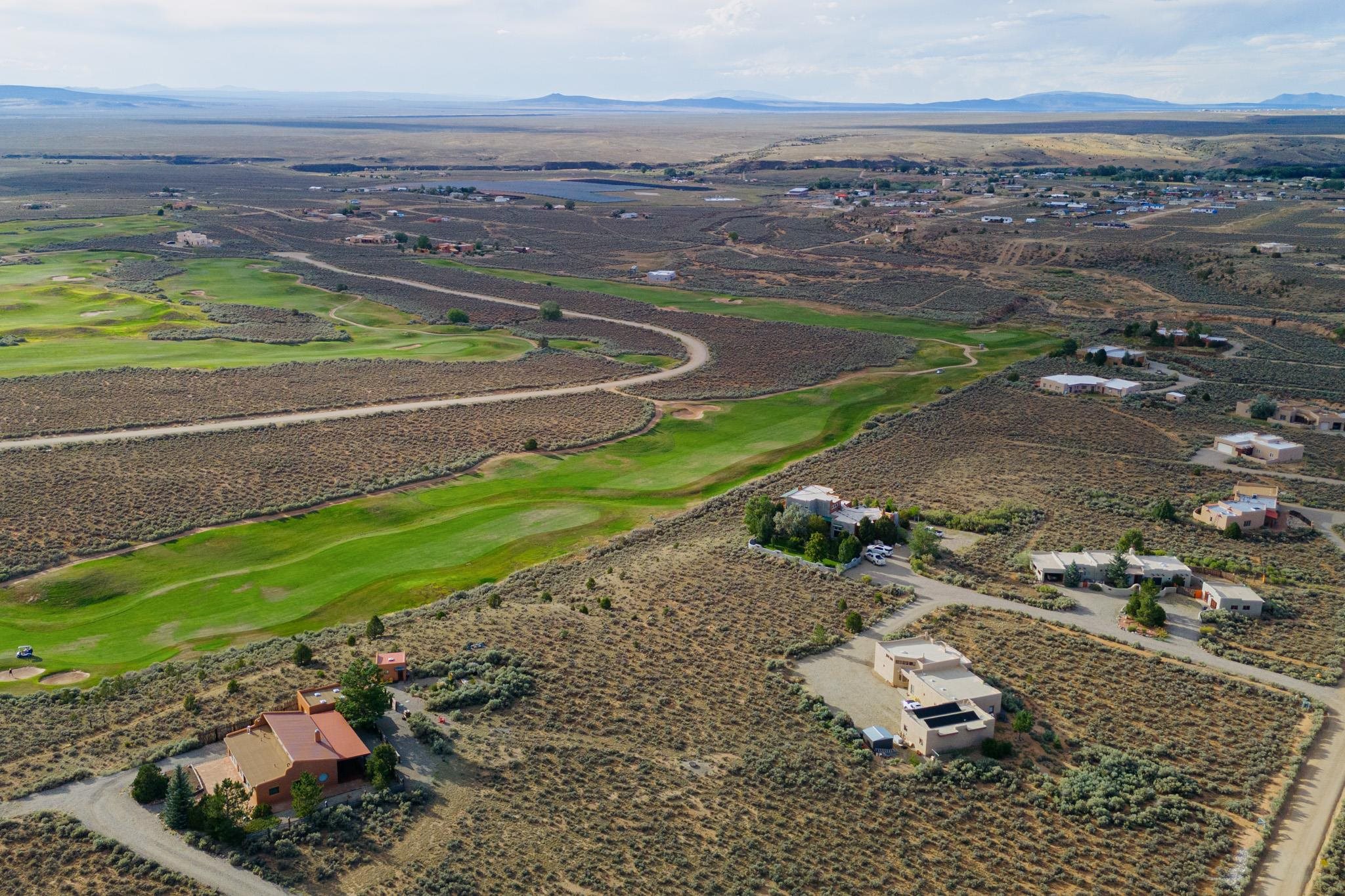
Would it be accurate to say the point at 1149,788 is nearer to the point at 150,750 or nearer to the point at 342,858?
the point at 342,858

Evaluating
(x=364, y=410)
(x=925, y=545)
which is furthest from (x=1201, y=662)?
(x=364, y=410)

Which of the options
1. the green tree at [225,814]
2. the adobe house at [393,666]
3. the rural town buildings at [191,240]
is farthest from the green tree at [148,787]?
the rural town buildings at [191,240]

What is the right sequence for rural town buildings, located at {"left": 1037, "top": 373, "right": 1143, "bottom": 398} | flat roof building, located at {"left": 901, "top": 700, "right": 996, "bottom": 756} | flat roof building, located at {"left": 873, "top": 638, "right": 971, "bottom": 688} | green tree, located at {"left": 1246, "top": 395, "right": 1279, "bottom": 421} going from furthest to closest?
rural town buildings, located at {"left": 1037, "top": 373, "right": 1143, "bottom": 398}
green tree, located at {"left": 1246, "top": 395, "right": 1279, "bottom": 421}
flat roof building, located at {"left": 873, "top": 638, "right": 971, "bottom": 688}
flat roof building, located at {"left": 901, "top": 700, "right": 996, "bottom": 756}

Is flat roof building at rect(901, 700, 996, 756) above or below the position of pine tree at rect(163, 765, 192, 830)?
below

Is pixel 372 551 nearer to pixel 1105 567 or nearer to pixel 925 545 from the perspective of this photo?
pixel 925 545

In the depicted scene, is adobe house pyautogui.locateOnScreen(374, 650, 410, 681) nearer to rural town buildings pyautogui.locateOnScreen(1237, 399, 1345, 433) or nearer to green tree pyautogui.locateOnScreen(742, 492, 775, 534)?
green tree pyautogui.locateOnScreen(742, 492, 775, 534)

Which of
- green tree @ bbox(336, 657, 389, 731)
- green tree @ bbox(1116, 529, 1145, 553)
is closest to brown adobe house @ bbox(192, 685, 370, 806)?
green tree @ bbox(336, 657, 389, 731)

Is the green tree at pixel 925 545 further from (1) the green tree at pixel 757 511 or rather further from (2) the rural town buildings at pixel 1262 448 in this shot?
(2) the rural town buildings at pixel 1262 448
